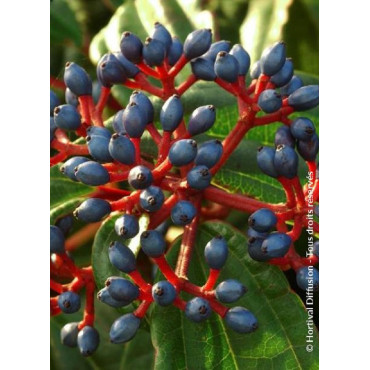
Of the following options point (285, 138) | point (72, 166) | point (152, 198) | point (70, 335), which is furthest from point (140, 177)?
point (70, 335)

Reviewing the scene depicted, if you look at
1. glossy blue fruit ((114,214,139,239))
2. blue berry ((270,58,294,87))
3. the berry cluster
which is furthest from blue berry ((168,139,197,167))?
blue berry ((270,58,294,87))

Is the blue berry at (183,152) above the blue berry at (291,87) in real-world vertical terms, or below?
below

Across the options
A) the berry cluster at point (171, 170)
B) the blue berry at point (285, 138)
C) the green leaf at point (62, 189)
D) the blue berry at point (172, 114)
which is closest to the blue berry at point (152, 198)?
the berry cluster at point (171, 170)

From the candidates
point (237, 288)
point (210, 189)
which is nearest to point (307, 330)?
point (237, 288)

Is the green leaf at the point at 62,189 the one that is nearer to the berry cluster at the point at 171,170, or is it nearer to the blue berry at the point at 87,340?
the berry cluster at the point at 171,170

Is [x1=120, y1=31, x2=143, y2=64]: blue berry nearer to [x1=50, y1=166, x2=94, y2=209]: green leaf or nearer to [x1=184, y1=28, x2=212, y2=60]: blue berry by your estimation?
[x1=184, y1=28, x2=212, y2=60]: blue berry
